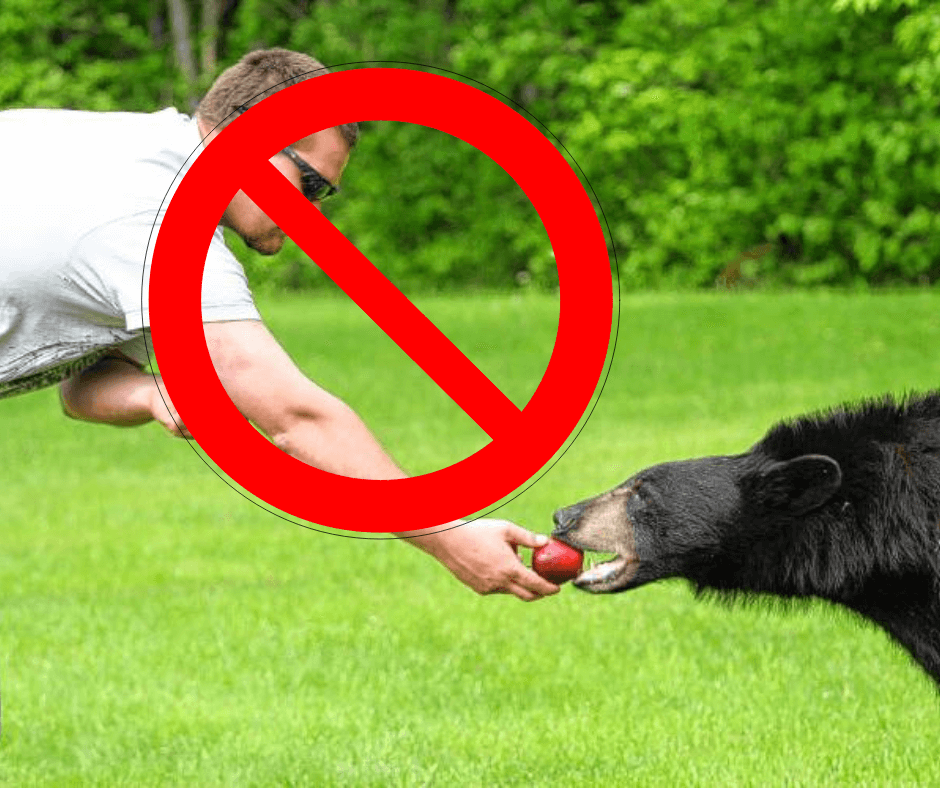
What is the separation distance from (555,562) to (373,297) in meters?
0.94

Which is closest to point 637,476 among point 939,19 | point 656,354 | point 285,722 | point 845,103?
point 285,722

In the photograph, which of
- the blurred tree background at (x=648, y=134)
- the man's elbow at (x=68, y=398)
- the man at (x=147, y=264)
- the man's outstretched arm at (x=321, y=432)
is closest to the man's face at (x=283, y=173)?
the man at (x=147, y=264)

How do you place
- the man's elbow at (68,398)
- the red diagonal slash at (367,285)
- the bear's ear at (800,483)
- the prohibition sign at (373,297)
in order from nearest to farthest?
the prohibition sign at (373,297)
the red diagonal slash at (367,285)
the bear's ear at (800,483)
the man's elbow at (68,398)

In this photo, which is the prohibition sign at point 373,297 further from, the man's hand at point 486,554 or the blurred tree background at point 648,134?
the blurred tree background at point 648,134

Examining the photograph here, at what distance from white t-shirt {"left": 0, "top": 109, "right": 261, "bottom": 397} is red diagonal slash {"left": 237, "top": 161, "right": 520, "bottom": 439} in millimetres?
170

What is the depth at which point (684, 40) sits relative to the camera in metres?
26.0

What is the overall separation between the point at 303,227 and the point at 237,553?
6081mm

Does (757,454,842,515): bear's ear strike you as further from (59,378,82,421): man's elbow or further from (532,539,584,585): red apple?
(59,378,82,421): man's elbow

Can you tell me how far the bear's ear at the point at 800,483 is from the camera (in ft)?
16.0

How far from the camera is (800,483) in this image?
4.95 m

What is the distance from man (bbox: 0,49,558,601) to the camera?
403 cm

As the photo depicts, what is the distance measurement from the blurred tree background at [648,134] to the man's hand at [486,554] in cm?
1596

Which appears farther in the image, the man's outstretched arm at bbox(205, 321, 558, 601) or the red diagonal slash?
the red diagonal slash

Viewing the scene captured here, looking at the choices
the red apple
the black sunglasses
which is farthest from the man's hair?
the red apple
